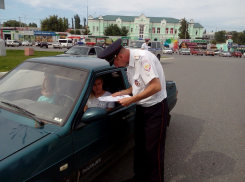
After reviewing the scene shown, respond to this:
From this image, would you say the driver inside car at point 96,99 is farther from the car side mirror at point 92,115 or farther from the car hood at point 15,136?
the car hood at point 15,136

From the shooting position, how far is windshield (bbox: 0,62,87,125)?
220cm

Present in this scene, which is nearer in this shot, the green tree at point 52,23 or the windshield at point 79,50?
the windshield at point 79,50

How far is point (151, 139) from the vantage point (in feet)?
7.76

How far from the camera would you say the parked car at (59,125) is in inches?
66.7

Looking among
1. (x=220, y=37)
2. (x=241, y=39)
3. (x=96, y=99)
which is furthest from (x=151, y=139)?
(x=220, y=37)

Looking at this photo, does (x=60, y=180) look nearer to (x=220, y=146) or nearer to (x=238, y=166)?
(x=238, y=166)

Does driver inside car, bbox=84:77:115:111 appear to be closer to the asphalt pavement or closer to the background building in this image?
the asphalt pavement

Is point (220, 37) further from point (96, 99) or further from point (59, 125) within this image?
point (59, 125)

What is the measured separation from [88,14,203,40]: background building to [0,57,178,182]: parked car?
92041mm

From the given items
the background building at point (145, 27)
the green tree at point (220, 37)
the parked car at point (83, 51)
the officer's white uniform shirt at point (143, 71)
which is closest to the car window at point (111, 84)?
the officer's white uniform shirt at point (143, 71)

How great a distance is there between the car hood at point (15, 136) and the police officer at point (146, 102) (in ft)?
2.82

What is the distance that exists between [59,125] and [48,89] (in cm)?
69

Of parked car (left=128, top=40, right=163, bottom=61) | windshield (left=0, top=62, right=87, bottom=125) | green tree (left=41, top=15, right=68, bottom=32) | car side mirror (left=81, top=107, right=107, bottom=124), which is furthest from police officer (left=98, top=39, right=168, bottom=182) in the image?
green tree (left=41, top=15, right=68, bottom=32)

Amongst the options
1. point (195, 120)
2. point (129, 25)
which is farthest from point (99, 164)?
point (129, 25)
